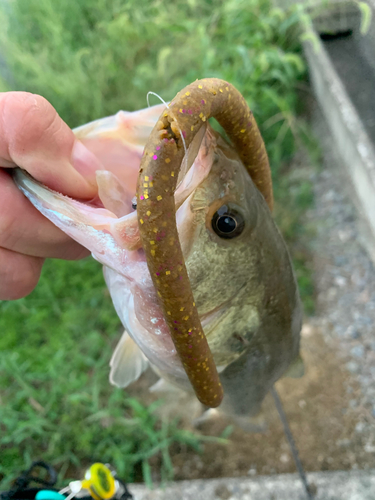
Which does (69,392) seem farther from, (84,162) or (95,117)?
(95,117)

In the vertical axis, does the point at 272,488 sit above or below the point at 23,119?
below

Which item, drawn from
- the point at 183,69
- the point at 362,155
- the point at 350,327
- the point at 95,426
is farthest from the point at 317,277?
the point at 183,69

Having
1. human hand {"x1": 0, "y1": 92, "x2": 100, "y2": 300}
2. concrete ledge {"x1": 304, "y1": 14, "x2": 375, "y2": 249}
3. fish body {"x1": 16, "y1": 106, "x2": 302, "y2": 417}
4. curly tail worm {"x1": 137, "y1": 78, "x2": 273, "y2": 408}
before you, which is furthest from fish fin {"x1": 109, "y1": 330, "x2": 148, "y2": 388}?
concrete ledge {"x1": 304, "y1": 14, "x2": 375, "y2": 249}

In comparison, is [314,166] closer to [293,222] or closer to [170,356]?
[293,222]

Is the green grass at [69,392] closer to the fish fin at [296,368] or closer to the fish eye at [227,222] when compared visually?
the fish fin at [296,368]

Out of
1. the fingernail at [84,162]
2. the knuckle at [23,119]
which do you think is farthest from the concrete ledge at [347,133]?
the knuckle at [23,119]

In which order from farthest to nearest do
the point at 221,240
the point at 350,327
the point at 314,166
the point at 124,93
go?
the point at 314,166 → the point at 124,93 → the point at 350,327 → the point at 221,240

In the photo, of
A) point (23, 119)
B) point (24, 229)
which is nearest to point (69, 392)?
point (24, 229)
